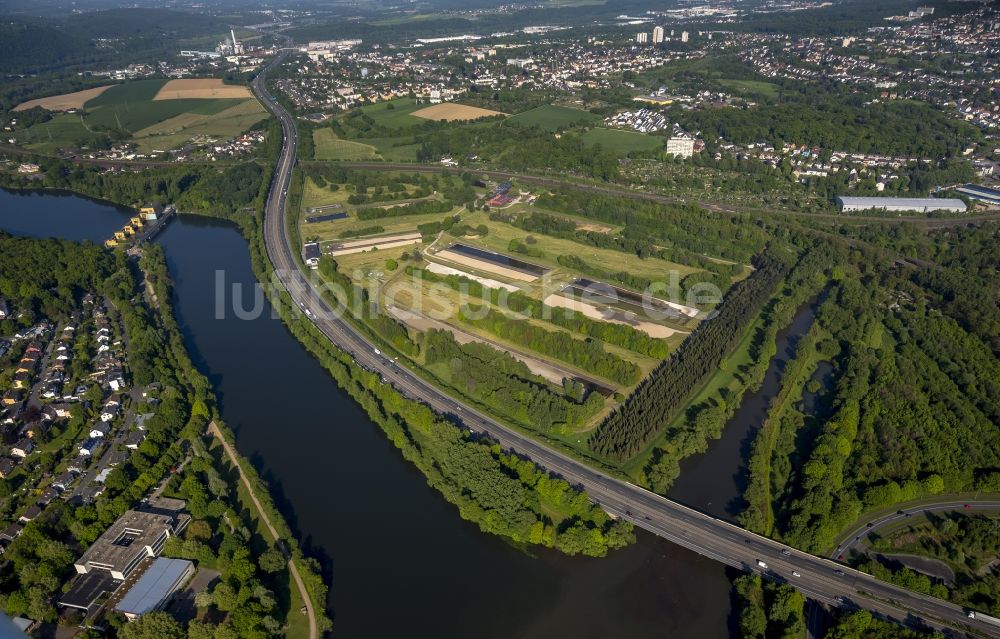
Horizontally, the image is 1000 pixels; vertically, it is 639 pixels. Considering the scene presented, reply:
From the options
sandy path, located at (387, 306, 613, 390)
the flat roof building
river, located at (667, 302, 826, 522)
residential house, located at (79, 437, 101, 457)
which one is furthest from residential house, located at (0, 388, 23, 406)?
river, located at (667, 302, 826, 522)

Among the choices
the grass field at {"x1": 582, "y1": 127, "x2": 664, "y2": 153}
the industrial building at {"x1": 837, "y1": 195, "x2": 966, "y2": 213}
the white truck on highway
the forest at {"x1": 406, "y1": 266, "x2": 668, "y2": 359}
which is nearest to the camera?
the white truck on highway

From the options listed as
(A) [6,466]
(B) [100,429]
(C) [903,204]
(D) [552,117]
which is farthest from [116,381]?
(D) [552,117]

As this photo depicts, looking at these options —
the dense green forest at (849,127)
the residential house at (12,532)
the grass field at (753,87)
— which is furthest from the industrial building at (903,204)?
the residential house at (12,532)

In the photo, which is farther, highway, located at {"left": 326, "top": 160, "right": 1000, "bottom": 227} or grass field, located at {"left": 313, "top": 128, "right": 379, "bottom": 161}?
grass field, located at {"left": 313, "top": 128, "right": 379, "bottom": 161}

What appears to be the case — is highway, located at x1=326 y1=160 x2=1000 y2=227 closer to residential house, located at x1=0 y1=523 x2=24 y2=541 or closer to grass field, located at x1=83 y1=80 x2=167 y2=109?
grass field, located at x1=83 y1=80 x2=167 y2=109

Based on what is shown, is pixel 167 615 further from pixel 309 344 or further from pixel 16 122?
pixel 16 122

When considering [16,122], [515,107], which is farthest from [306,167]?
[16,122]
